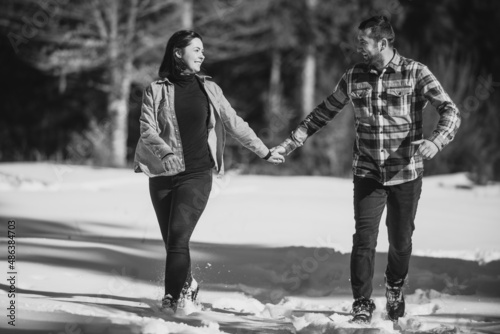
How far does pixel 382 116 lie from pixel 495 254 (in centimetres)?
294

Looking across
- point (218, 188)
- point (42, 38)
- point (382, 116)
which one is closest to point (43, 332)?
point (382, 116)

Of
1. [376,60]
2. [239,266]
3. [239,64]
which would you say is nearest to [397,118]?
[376,60]

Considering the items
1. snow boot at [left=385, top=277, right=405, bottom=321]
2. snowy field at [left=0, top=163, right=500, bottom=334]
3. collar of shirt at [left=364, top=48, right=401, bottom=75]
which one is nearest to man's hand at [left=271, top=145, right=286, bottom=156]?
collar of shirt at [left=364, top=48, right=401, bottom=75]

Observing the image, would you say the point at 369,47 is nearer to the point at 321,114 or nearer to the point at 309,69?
the point at 321,114

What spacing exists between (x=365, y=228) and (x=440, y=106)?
760mm

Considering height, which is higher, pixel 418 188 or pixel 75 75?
pixel 75 75

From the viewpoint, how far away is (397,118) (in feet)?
14.0

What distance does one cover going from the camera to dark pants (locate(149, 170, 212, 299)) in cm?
424

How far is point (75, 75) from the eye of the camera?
22.6 metres

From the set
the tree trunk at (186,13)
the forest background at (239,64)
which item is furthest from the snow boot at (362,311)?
the tree trunk at (186,13)

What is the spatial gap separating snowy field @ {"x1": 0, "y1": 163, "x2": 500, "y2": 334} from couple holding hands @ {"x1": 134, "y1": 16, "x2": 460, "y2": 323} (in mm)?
382

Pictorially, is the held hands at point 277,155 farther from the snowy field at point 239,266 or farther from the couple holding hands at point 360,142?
the snowy field at point 239,266

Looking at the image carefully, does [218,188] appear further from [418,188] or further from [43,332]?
[43,332]

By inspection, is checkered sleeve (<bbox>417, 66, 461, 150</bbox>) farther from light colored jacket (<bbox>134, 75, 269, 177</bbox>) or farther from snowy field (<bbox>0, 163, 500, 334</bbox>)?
light colored jacket (<bbox>134, 75, 269, 177</bbox>)
